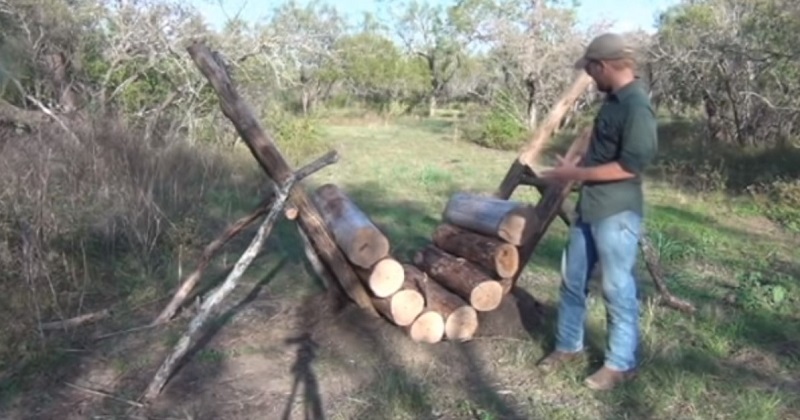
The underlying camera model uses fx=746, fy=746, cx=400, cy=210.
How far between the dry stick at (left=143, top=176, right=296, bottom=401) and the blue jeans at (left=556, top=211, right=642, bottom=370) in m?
1.79

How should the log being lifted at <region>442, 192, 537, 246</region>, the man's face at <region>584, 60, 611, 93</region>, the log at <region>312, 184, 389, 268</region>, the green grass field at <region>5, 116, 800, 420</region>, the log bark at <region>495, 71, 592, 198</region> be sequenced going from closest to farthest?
the man's face at <region>584, 60, 611, 93</region>, the green grass field at <region>5, 116, 800, 420</region>, the log at <region>312, 184, 389, 268</region>, the log being lifted at <region>442, 192, 537, 246</region>, the log bark at <region>495, 71, 592, 198</region>

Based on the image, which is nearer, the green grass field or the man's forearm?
the man's forearm

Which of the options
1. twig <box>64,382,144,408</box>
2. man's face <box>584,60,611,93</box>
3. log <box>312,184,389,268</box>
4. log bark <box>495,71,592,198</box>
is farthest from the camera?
log bark <box>495,71,592,198</box>

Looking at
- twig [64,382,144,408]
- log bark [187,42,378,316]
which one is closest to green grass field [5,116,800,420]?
twig [64,382,144,408]

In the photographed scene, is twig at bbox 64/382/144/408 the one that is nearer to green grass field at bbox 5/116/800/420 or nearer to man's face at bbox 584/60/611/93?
green grass field at bbox 5/116/800/420

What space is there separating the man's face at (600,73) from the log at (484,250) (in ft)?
4.59

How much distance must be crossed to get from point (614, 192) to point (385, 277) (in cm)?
165

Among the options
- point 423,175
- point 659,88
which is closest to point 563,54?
point 659,88

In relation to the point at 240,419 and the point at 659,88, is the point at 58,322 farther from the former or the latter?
the point at 659,88

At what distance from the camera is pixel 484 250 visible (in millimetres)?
4938

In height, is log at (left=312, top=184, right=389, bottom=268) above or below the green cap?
below

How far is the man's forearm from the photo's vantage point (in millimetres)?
3594

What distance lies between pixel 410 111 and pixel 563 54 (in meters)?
13.9

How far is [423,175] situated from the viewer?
13.4 m
